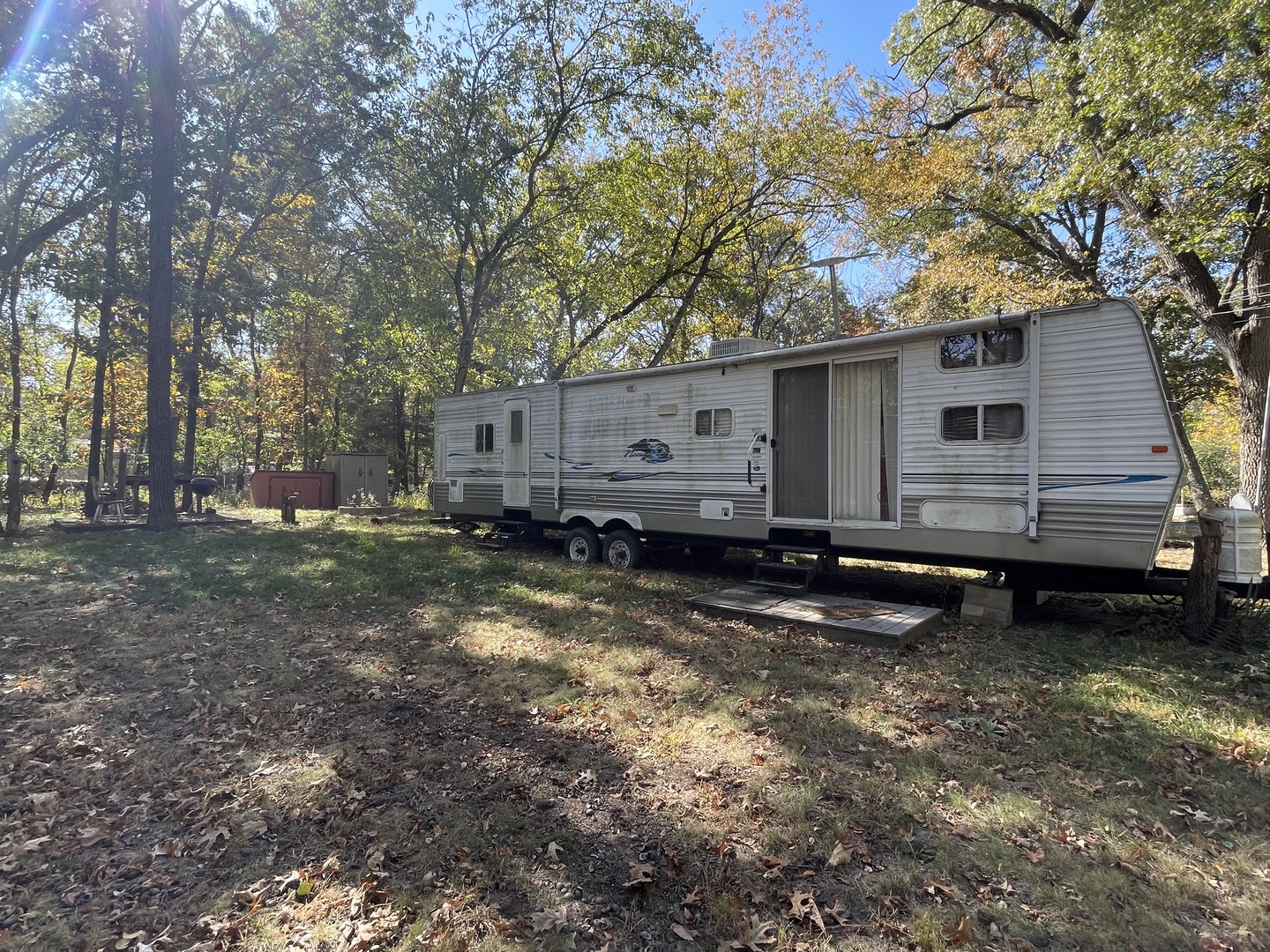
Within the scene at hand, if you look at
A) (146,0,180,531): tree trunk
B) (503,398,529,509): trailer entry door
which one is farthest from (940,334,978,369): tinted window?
(146,0,180,531): tree trunk

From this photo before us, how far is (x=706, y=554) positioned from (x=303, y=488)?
16.4 meters

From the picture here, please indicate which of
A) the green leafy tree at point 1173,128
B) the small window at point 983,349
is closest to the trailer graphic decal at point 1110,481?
the small window at point 983,349

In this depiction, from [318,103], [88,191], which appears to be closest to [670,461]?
[318,103]

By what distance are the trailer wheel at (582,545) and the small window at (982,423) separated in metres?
5.54

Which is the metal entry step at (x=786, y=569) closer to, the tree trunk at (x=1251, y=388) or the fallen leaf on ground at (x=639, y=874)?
the fallen leaf on ground at (x=639, y=874)

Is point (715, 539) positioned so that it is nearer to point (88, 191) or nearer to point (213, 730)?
point (213, 730)

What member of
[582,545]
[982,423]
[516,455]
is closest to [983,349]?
[982,423]

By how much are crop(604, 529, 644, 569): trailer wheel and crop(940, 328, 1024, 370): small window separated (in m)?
4.96

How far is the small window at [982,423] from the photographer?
6.22 m

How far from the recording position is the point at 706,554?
10.8 metres

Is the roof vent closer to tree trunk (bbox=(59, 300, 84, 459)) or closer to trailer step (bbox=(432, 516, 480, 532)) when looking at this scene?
trailer step (bbox=(432, 516, 480, 532))

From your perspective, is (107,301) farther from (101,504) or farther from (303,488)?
(303,488)

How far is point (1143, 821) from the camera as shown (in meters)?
3.05

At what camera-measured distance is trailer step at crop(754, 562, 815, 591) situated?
24.8ft
